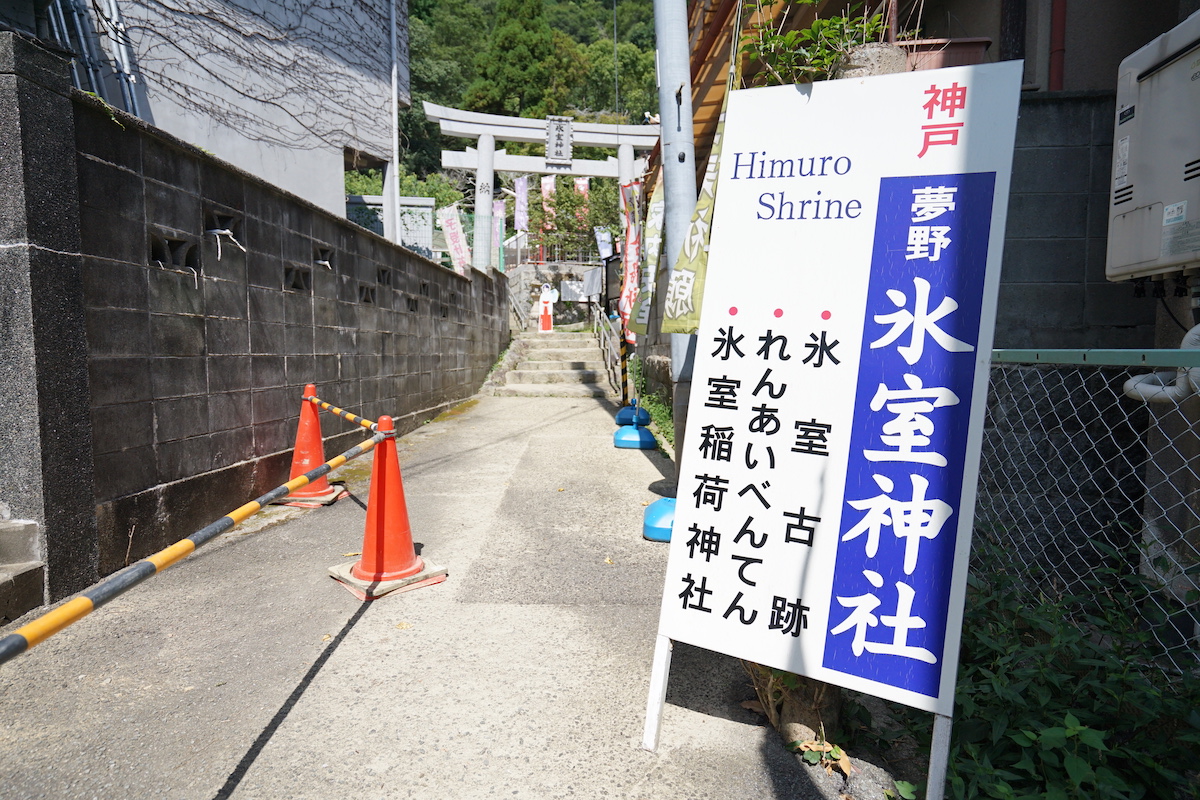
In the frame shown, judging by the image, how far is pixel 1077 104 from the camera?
12.8 feet

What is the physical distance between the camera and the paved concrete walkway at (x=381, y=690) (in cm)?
221

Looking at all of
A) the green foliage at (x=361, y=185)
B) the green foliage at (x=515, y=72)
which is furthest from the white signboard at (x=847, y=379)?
the green foliage at (x=515, y=72)

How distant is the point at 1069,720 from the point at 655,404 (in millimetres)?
8598

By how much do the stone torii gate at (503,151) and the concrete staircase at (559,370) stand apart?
8.51 ft

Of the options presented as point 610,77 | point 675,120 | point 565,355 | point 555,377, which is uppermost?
point 610,77

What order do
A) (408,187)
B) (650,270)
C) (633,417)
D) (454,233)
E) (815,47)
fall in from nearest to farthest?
1. (815,47)
2. (650,270)
3. (633,417)
4. (454,233)
5. (408,187)

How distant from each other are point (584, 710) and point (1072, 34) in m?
5.27

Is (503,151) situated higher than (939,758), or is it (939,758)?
(503,151)

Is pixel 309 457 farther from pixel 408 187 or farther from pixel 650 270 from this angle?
pixel 408 187

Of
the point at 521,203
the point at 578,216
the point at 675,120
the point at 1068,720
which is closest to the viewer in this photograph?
the point at 1068,720

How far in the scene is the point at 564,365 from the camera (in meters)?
14.9

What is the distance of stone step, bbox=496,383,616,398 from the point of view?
12883 mm

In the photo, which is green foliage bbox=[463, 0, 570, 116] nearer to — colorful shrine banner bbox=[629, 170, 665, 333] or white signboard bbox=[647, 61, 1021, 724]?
colorful shrine banner bbox=[629, 170, 665, 333]

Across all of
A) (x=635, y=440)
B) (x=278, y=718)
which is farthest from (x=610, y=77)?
(x=278, y=718)
